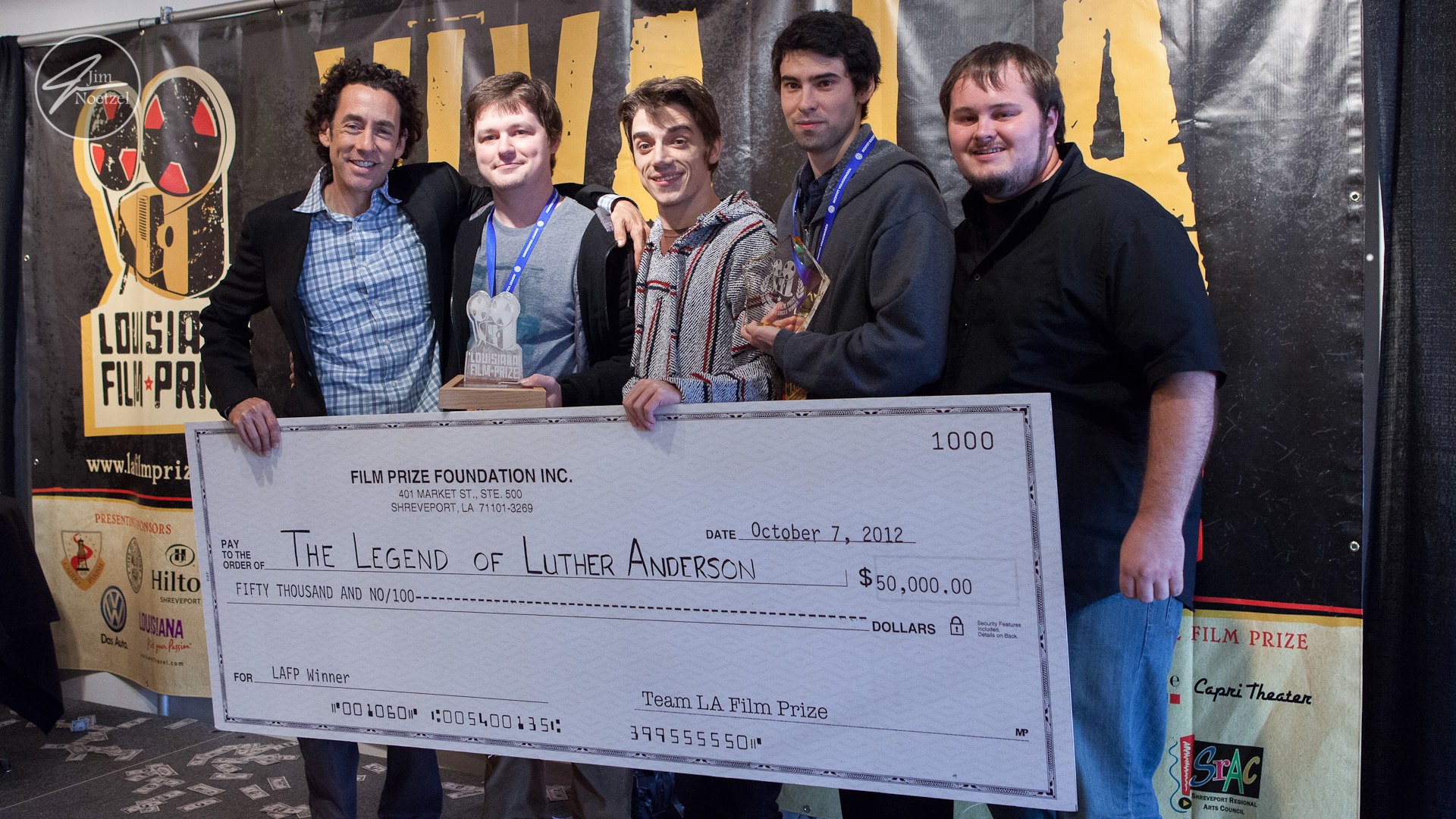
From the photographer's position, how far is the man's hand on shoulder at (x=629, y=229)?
88.2 inches

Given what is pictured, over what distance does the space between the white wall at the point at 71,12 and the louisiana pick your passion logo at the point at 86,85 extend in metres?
0.12

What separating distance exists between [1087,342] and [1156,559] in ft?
1.26

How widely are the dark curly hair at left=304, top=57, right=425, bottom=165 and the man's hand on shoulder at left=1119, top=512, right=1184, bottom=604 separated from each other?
75.2 inches

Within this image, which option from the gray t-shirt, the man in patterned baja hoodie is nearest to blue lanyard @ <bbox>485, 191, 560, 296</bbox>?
the gray t-shirt

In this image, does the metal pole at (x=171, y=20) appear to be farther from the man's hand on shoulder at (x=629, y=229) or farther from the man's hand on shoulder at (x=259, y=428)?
the man's hand on shoulder at (x=259, y=428)

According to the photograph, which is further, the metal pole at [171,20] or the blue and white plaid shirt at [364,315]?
the metal pole at [171,20]

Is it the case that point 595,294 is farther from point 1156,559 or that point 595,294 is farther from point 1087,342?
point 1156,559

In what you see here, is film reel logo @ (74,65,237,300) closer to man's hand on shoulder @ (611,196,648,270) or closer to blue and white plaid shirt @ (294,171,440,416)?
blue and white plaid shirt @ (294,171,440,416)

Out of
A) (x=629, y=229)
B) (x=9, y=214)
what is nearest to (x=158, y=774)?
(x=9, y=214)

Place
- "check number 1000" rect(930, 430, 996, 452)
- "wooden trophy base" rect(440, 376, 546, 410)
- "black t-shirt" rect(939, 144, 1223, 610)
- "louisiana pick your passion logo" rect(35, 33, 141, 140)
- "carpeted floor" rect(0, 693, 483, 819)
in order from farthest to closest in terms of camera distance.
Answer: "louisiana pick your passion logo" rect(35, 33, 141, 140)
"carpeted floor" rect(0, 693, 483, 819)
"wooden trophy base" rect(440, 376, 546, 410)
"black t-shirt" rect(939, 144, 1223, 610)
"check number 1000" rect(930, 430, 996, 452)

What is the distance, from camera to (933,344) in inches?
66.2

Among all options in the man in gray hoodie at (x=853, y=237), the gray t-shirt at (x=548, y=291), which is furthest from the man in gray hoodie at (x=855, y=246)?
the gray t-shirt at (x=548, y=291)

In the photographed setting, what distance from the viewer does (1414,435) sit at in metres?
2.23

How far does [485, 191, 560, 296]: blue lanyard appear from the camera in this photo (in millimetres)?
2207
